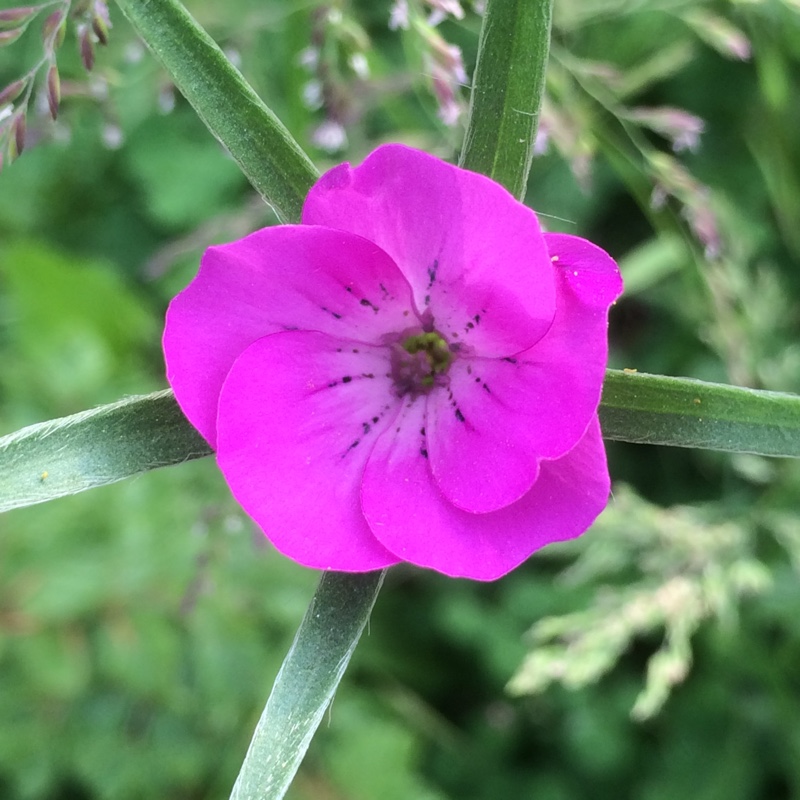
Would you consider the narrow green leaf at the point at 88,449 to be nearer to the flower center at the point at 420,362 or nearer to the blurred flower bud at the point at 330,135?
the flower center at the point at 420,362

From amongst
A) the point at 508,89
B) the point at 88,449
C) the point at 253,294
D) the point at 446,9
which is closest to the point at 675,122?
the point at 446,9

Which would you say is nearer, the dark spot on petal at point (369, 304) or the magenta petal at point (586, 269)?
the magenta petal at point (586, 269)

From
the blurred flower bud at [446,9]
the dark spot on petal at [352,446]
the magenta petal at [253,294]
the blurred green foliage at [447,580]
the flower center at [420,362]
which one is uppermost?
the blurred flower bud at [446,9]

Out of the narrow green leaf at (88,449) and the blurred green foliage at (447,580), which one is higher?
the narrow green leaf at (88,449)

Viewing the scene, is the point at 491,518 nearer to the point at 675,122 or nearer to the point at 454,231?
the point at 454,231

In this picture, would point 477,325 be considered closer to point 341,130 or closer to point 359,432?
point 359,432

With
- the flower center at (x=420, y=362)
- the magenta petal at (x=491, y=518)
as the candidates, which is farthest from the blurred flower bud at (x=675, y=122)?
the magenta petal at (x=491, y=518)
